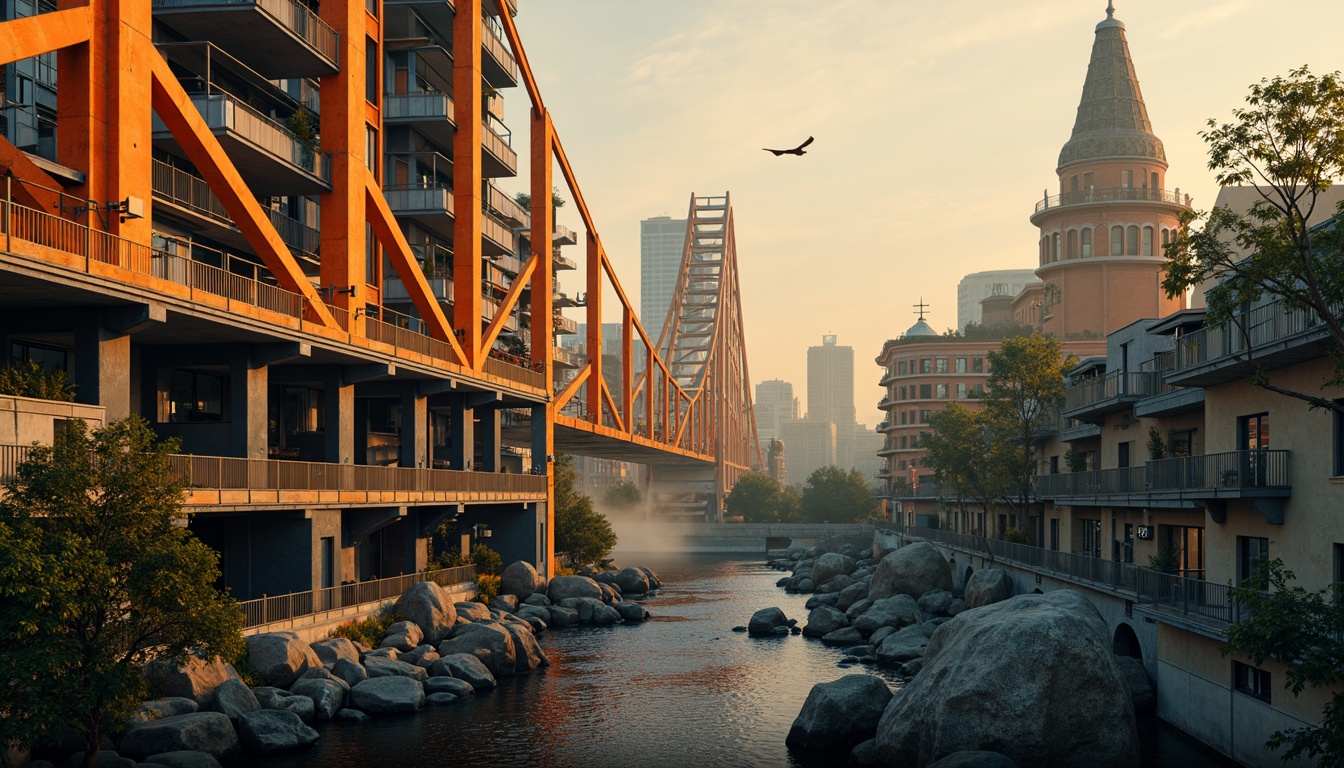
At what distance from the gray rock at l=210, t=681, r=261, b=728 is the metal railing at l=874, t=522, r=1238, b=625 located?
932 inches

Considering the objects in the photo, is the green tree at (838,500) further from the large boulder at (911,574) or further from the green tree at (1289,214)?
the green tree at (1289,214)

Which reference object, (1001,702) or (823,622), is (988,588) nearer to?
(823,622)

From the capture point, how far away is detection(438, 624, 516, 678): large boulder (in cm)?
4288

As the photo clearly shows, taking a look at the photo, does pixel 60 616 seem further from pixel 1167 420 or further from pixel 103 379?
pixel 1167 420

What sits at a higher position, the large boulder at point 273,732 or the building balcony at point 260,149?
the building balcony at point 260,149

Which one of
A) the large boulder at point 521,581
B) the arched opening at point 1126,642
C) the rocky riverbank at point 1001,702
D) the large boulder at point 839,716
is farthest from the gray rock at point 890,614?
the large boulder at point 839,716

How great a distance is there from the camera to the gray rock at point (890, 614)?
182 feet

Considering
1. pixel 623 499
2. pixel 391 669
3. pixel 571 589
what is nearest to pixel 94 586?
pixel 391 669

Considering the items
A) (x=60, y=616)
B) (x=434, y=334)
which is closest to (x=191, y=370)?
(x=434, y=334)

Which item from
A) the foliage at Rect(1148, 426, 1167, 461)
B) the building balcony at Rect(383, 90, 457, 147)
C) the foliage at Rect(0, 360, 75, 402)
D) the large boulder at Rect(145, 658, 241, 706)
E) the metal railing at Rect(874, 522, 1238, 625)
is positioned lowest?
the large boulder at Rect(145, 658, 241, 706)

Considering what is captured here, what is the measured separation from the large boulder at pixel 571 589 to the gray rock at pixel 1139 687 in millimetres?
33621

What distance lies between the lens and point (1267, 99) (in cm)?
2250

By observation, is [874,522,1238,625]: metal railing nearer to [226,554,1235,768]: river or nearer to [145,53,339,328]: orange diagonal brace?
[226,554,1235,768]: river

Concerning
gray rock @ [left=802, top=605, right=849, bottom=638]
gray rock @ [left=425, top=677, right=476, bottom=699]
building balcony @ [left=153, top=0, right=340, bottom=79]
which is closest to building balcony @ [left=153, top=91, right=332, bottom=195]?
building balcony @ [left=153, top=0, right=340, bottom=79]
